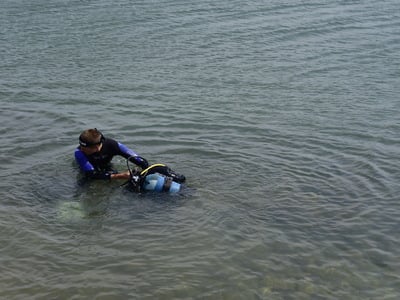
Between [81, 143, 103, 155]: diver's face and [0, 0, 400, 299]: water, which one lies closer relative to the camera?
[0, 0, 400, 299]: water

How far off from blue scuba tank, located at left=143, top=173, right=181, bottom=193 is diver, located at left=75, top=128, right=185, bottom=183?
5.4 inches

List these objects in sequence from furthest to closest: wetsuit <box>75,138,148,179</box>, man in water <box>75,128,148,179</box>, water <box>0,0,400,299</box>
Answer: wetsuit <box>75,138,148,179</box> → man in water <box>75,128,148,179</box> → water <box>0,0,400,299</box>

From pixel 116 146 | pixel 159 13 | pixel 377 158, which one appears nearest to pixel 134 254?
pixel 116 146

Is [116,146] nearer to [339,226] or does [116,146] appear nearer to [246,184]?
[246,184]

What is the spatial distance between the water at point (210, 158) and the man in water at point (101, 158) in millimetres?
352

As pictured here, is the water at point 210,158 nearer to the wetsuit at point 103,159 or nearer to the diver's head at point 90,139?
the wetsuit at point 103,159

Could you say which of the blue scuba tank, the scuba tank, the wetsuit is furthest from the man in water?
the blue scuba tank

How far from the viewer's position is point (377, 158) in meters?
11.9

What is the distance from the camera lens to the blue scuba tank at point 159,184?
9.99m

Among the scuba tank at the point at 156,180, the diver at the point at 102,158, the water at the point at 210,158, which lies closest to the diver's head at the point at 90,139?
the diver at the point at 102,158

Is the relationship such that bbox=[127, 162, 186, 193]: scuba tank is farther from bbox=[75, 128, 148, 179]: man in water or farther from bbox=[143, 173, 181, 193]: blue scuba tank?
bbox=[75, 128, 148, 179]: man in water

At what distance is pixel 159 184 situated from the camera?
9.98 meters

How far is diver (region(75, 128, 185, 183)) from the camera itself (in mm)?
9906

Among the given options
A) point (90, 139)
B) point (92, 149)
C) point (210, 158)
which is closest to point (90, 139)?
point (90, 139)
